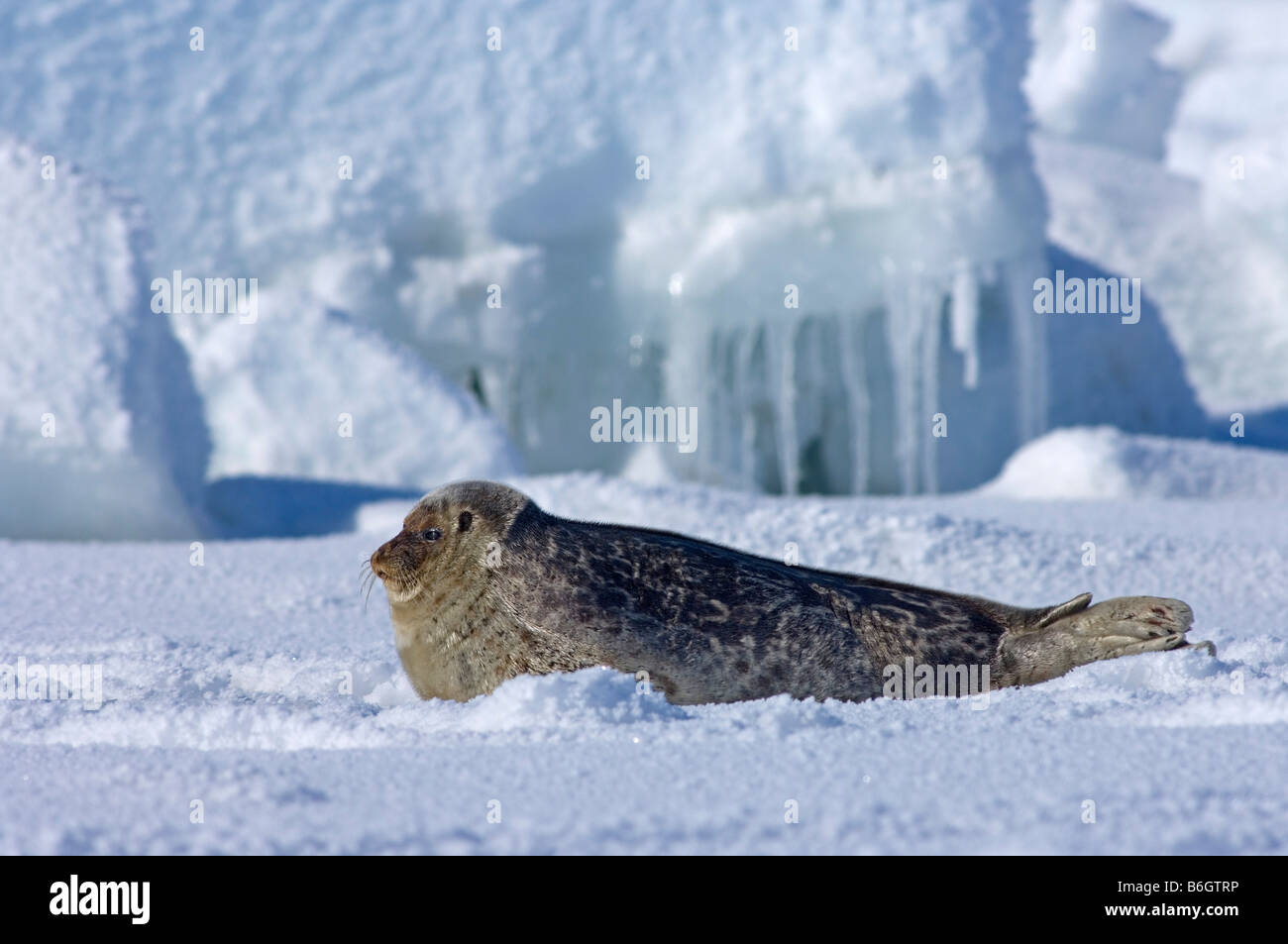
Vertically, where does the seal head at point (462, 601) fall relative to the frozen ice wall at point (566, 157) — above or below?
below

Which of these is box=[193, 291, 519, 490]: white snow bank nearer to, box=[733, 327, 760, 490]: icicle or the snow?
the snow

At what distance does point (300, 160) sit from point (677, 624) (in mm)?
6393

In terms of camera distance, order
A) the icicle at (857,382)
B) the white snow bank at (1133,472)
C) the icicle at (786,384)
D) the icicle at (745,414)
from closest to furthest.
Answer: the white snow bank at (1133,472), the icicle at (786,384), the icicle at (857,382), the icicle at (745,414)

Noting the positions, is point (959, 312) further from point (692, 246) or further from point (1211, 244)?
point (1211, 244)

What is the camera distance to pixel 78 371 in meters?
6.19

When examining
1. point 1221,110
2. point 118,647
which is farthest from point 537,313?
point 1221,110

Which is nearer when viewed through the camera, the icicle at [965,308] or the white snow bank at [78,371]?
the white snow bank at [78,371]

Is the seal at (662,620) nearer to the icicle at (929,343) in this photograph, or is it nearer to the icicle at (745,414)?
the icicle at (929,343)

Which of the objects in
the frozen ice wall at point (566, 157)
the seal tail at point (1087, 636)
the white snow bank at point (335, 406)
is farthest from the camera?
the frozen ice wall at point (566, 157)

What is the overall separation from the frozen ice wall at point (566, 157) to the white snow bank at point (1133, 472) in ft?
4.90

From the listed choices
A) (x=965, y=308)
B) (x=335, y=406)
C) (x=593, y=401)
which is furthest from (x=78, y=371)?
(x=965, y=308)

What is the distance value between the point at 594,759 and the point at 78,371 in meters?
4.92

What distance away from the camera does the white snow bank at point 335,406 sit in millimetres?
7309

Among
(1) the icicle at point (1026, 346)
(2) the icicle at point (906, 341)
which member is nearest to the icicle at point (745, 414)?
(2) the icicle at point (906, 341)
